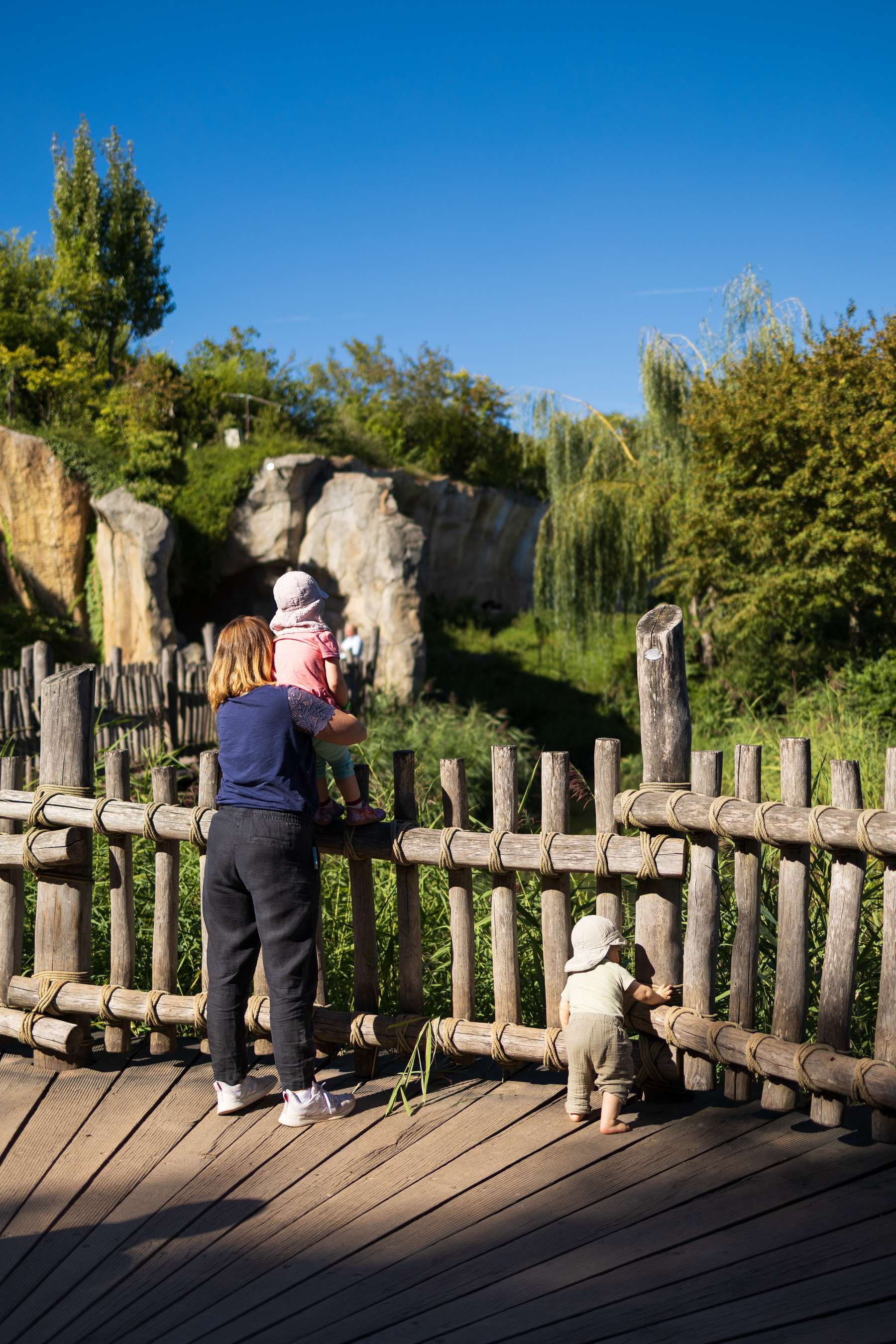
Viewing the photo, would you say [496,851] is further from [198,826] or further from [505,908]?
[198,826]

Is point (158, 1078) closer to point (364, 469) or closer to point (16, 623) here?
point (16, 623)

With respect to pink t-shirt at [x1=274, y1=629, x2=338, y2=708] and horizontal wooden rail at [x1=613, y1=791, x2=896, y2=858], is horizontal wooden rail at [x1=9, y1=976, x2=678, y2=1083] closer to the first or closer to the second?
horizontal wooden rail at [x1=613, y1=791, x2=896, y2=858]

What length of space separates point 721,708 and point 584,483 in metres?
4.78

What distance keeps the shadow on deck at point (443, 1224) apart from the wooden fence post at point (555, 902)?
0.32m

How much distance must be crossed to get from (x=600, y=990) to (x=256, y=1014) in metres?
1.15

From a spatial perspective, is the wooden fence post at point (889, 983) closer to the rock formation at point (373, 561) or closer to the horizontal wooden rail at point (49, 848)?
the horizontal wooden rail at point (49, 848)

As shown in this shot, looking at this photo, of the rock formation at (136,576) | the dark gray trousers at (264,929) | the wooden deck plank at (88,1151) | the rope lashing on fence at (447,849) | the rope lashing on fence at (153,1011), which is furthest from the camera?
the rock formation at (136,576)

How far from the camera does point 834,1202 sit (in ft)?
8.25

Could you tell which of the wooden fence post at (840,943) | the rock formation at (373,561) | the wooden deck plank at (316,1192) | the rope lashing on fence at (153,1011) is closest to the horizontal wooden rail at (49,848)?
the rope lashing on fence at (153,1011)

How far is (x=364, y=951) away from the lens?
11.5ft

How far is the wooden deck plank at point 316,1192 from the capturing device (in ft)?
7.64

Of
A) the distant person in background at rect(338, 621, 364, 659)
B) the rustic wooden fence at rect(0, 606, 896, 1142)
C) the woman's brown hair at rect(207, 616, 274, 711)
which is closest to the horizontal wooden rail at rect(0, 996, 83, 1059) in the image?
the rustic wooden fence at rect(0, 606, 896, 1142)

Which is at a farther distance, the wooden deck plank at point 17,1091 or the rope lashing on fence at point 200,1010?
the rope lashing on fence at point 200,1010

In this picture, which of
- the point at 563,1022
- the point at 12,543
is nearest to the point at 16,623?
the point at 12,543
